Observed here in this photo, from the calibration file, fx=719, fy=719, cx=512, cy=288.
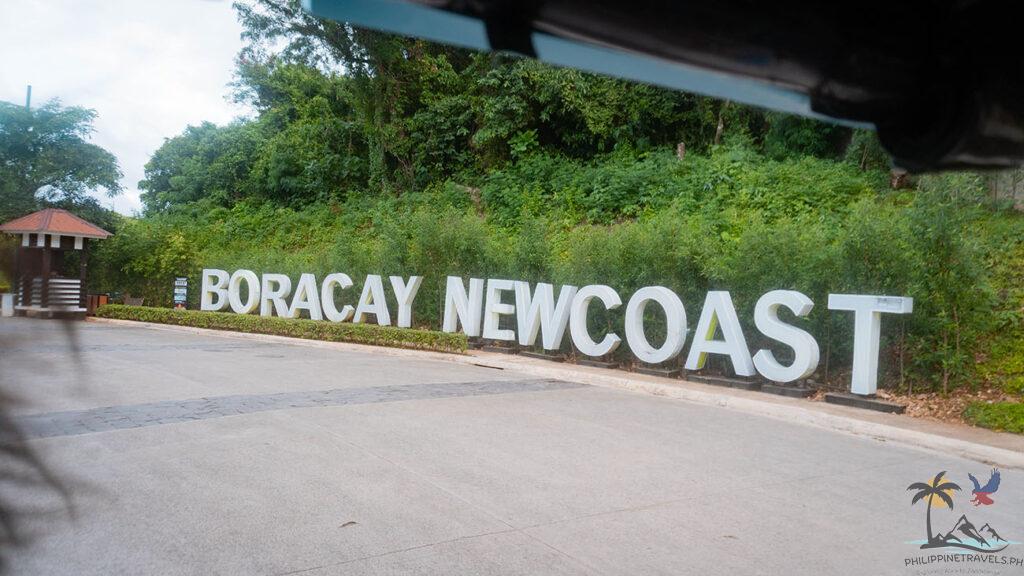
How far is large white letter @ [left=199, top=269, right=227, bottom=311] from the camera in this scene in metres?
23.2

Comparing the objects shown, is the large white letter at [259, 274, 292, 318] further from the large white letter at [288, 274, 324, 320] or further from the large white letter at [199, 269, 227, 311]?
the large white letter at [199, 269, 227, 311]

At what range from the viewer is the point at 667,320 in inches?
501

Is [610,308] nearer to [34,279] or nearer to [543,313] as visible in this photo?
[543,313]

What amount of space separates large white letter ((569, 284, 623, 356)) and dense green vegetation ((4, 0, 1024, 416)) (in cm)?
82

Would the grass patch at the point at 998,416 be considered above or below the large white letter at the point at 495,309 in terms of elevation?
below

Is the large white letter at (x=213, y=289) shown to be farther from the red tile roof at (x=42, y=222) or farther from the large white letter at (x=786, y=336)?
the red tile roof at (x=42, y=222)

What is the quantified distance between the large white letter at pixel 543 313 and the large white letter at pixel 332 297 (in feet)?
19.7

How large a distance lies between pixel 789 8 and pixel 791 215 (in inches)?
646

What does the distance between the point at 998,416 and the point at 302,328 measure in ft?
50.1

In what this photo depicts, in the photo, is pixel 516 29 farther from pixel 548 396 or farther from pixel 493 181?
pixel 493 181

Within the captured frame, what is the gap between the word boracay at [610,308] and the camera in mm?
10164

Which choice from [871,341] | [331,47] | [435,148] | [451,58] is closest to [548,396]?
[871,341]

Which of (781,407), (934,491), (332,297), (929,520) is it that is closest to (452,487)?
(929,520)

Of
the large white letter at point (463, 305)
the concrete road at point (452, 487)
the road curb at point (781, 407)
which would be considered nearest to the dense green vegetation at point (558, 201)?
the large white letter at point (463, 305)
